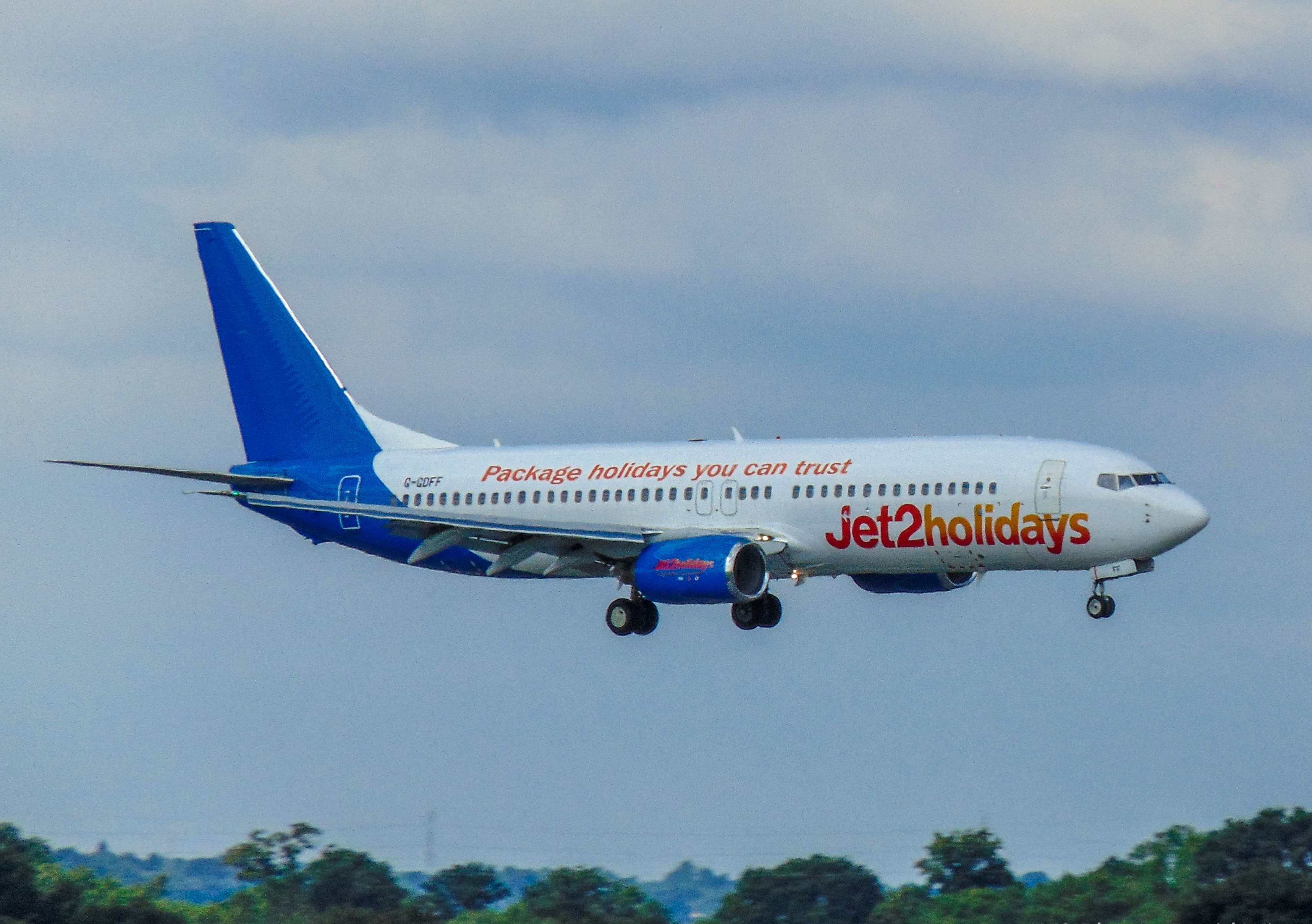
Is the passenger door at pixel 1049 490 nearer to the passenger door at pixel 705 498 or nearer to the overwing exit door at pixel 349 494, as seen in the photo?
the passenger door at pixel 705 498

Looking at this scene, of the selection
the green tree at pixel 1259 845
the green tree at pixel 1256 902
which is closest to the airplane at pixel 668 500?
the green tree at pixel 1256 902

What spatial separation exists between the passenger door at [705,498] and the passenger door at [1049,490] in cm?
1032

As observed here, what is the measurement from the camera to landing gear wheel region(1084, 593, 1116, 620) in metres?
66.7

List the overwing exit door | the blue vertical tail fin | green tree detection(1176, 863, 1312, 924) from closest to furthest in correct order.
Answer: green tree detection(1176, 863, 1312, 924) → the overwing exit door → the blue vertical tail fin

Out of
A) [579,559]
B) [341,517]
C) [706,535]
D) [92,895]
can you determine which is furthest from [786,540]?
[92,895]

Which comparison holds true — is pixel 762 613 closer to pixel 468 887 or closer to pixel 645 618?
pixel 645 618

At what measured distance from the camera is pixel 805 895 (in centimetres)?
9162

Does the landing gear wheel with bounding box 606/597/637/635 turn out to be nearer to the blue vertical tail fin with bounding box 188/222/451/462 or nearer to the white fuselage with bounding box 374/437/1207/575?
the white fuselage with bounding box 374/437/1207/575

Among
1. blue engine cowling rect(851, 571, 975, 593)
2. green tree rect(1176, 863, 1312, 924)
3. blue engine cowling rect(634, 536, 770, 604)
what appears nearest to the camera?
blue engine cowling rect(634, 536, 770, 604)

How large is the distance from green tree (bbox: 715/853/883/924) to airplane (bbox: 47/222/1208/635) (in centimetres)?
1775

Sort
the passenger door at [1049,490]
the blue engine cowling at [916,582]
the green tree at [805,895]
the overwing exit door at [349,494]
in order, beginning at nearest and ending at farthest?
the passenger door at [1049,490] → the blue engine cowling at [916,582] → the overwing exit door at [349,494] → the green tree at [805,895]

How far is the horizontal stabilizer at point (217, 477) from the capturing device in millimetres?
73875

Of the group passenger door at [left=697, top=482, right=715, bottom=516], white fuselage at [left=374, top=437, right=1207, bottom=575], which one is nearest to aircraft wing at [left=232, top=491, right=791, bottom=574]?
white fuselage at [left=374, top=437, right=1207, bottom=575]

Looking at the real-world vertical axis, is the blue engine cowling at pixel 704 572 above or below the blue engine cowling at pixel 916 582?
below
